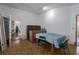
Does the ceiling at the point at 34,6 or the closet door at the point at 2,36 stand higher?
the ceiling at the point at 34,6

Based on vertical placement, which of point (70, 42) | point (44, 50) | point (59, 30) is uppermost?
point (59, 30)

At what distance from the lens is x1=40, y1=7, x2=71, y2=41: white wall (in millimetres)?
2701

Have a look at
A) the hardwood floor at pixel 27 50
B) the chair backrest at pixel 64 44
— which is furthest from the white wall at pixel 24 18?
the chair backrest at pixel 64 44

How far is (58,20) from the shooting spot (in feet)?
8.99

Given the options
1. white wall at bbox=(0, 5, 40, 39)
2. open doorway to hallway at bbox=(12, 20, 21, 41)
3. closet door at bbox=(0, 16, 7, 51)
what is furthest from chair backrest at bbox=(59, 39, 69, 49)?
closet door at bbox=(0, 16, 7, 51)

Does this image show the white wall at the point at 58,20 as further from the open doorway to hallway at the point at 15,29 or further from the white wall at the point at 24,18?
the open doorway to hallway at the point at 15,29

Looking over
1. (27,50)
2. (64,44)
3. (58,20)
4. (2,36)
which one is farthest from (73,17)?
(2,36)

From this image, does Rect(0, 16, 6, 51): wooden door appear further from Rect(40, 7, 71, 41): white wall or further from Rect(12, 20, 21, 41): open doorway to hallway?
Rect(40, 7, 71, 41): white wall

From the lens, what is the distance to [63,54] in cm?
271

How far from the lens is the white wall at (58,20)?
2.70m

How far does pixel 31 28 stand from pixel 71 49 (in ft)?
3.28

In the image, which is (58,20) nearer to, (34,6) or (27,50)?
(34,6)
